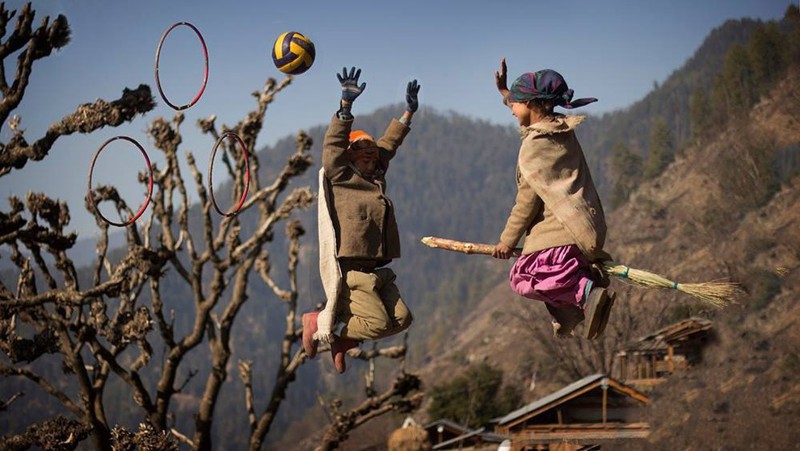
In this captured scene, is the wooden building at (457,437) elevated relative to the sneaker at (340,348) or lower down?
lower down

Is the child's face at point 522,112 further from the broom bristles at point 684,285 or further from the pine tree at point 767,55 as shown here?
the pine tree at point 767,55

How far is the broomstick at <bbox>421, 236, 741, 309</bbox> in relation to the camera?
28.0 ft

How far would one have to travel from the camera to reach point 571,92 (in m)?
8.52

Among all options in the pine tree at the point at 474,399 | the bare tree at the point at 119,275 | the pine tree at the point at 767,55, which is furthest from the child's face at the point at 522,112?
the pine tree at the point at 767,55

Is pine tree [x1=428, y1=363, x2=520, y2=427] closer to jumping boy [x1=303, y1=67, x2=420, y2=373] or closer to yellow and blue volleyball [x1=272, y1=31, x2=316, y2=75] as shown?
jumping boy [x1=303, y1=67, x2=420, y2=373]

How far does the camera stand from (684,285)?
8.73 metres

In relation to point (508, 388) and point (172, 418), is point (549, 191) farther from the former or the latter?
point (508, 388)

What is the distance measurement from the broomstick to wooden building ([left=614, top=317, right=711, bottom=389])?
1977 cm

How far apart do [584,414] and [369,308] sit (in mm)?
20820

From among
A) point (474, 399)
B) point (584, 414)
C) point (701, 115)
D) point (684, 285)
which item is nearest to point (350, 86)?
point (684, 285)

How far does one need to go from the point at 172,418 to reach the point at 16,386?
121ft

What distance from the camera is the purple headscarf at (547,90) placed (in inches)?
334

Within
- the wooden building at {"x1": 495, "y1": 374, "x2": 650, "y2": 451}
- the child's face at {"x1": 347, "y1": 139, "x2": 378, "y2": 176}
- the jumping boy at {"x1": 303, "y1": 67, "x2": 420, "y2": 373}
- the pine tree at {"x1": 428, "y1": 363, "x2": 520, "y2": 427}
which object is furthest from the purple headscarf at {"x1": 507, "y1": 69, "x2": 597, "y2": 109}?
the pine tree at {"x1": 428, "y1": 363, "x2": 520, "y2": 427}

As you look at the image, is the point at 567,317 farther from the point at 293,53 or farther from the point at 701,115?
the point at 701,115
